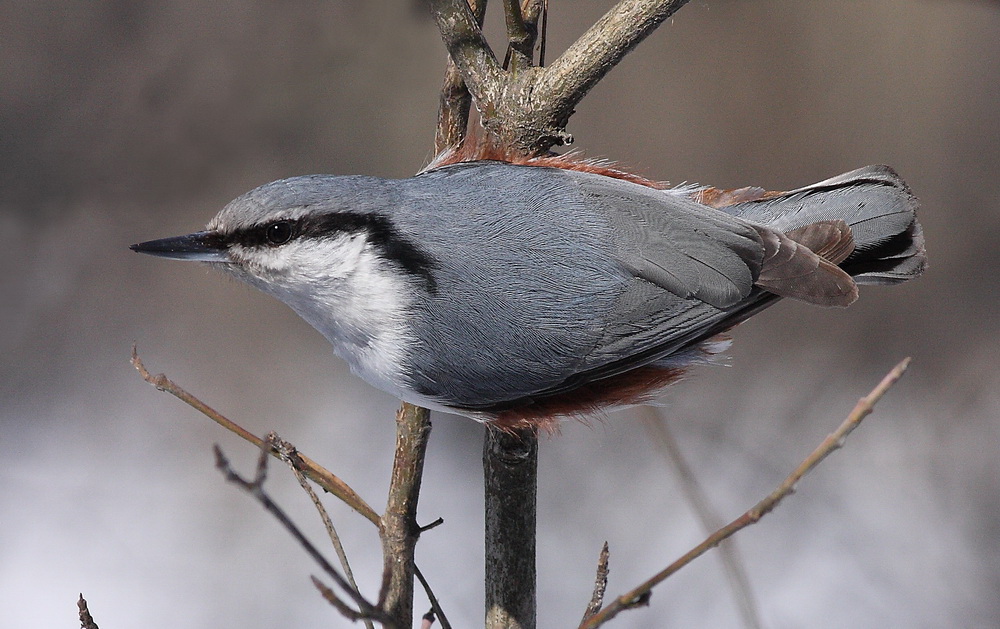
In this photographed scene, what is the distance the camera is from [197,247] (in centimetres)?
117

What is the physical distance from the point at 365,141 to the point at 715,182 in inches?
33.7

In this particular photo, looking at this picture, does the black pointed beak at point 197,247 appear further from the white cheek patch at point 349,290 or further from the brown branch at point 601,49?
the brown branch at point 601,49

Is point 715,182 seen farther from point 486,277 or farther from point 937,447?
point 486,277

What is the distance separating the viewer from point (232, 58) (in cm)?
229

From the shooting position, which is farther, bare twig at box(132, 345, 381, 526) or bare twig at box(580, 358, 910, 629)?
bare twig at box(132, 345, 381, 526)

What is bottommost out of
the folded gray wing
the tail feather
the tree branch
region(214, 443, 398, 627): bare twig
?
region(214, 443, 398, 627): bare twig

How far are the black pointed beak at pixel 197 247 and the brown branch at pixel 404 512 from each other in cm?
37

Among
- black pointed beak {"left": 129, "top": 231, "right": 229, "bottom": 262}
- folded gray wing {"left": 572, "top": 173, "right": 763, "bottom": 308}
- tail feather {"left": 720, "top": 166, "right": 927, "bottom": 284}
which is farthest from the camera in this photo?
tail feather {"left": 720, "top": 166, "right": 927, "bottom": 284}

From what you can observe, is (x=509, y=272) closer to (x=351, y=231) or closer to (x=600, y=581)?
(x=351, y=231)

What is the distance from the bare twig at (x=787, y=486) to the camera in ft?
2.60

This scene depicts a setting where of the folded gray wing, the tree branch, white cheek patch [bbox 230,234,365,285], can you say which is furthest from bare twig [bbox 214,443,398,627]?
the folded gray wing

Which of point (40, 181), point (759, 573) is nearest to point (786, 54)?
point (759, 573)

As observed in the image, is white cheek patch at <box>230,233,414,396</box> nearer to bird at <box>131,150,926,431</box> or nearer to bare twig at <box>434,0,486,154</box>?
bird at <box>131,150,926,431</box>

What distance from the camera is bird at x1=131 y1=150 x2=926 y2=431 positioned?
3.95 ft
